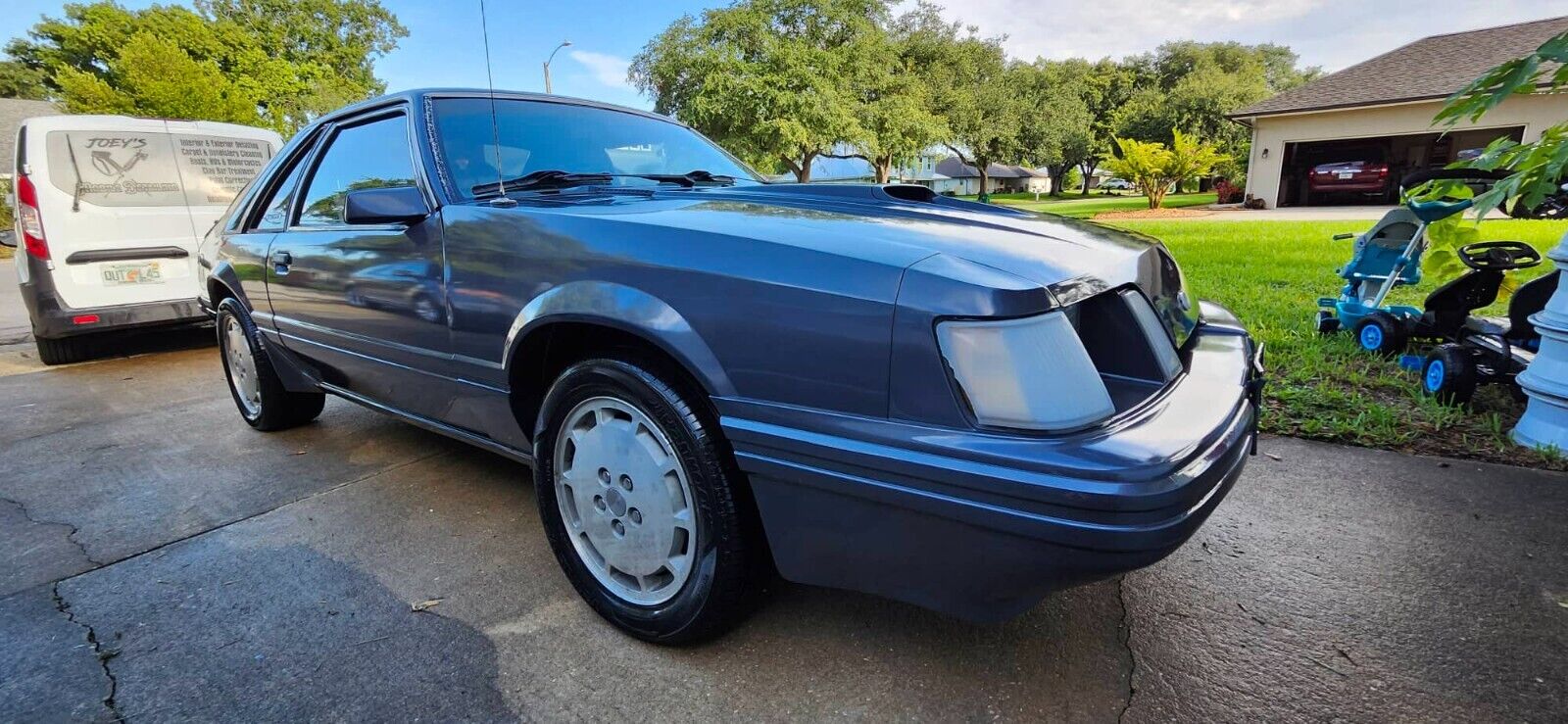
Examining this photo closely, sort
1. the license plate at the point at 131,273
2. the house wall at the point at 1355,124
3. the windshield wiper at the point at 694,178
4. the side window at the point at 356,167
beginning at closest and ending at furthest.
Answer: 1. the side window at the point at 356,167
2. the windshield wiper at the point at 694,178
3. the license plate at the point at 131,273
4. the house wall at the point at 1355,124

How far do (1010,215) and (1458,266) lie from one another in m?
3.89

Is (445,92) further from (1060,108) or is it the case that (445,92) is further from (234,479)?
(1060,108)

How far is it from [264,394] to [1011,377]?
3837 mm

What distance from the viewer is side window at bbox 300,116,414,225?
2.64 metres

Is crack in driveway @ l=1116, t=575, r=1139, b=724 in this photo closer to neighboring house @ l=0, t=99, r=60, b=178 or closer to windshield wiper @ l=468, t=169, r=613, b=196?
windshield wiper @ l=468, t=169, r=613, b=196

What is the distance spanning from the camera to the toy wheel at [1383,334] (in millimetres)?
4164

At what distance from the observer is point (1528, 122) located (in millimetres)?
18078

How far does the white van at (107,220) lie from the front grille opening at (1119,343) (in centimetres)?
581

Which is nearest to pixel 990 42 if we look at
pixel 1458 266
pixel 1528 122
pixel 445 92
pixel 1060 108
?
pixel 1060 108

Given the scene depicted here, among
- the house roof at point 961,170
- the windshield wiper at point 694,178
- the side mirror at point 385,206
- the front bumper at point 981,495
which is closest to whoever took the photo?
the front bumper at point 981,495

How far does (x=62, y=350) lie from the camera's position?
19.1 feet

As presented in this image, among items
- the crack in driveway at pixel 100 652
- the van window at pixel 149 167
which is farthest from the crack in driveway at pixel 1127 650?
the van window at pixel 149 167

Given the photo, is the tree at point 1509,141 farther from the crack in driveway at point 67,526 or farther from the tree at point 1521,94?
the crack in driveway at point 67,526

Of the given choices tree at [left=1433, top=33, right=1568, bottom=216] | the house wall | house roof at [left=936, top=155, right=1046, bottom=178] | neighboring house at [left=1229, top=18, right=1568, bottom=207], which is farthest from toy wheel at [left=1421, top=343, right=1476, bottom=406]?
house roof at [left=936, top=155, right=1046, bottom=178]
